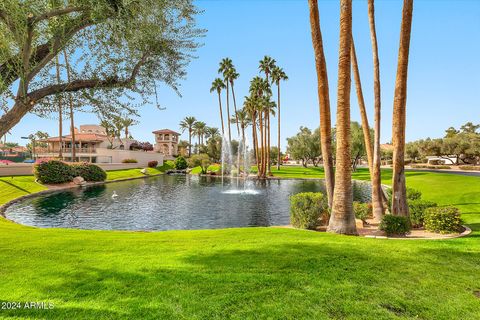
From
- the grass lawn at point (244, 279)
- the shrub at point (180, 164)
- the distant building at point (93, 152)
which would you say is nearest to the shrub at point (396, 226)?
the grass lawn at point (244, 279)

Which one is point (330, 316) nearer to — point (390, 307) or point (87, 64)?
point (390, 307)

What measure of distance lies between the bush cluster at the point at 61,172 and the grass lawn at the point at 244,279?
106 feet

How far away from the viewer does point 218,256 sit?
6.90m

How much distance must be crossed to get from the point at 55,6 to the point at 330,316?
25.4ft

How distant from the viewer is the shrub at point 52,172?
115ft

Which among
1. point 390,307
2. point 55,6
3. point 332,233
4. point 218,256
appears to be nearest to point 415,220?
point 332,233

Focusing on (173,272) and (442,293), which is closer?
(442,293)

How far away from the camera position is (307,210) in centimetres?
1216

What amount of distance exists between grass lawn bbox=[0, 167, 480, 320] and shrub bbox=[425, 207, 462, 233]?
2095 millimetres

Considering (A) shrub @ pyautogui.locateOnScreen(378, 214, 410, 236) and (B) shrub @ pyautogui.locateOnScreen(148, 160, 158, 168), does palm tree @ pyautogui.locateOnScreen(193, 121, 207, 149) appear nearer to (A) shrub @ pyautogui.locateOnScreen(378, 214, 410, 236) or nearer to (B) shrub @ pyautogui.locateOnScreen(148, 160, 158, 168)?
(B) shrub @ pyautogui.locateOnScreen(148, 160, 158, 168)

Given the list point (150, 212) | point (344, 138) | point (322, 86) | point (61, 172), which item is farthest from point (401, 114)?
point (61, 172)

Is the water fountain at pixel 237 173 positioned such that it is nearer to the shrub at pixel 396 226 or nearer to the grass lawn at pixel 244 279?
the shrub at pixel 396 226

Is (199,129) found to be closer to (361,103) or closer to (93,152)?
(93,152)

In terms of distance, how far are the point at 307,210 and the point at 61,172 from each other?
37405 mm
